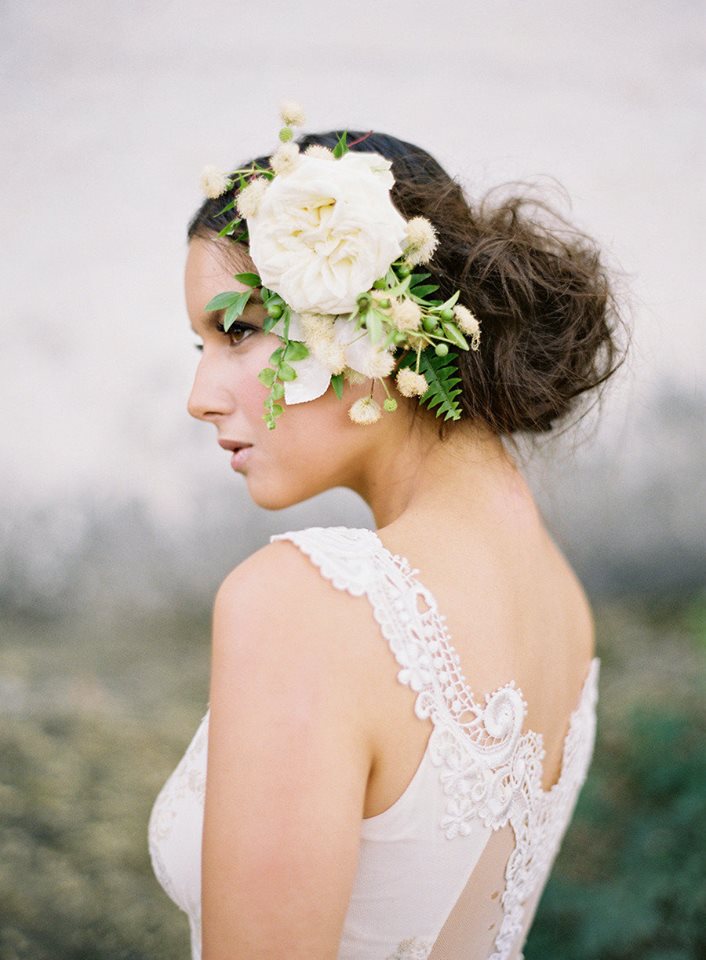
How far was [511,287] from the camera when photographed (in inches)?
52.8

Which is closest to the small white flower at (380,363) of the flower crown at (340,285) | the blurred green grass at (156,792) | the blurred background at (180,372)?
the flower crown at (340,285)

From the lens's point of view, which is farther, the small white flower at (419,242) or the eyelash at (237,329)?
the eyelash at (237,329)

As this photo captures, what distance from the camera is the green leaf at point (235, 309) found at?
1.27 m

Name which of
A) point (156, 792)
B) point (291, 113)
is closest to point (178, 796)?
point (291, 113)

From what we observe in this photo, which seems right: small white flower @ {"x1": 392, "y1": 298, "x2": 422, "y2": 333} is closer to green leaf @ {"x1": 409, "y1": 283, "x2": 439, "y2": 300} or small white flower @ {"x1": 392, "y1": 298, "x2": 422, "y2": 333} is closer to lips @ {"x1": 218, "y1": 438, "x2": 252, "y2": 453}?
green leaf @ {"x1": 409, "y1": 283, "x2": 439, "y2": 300}

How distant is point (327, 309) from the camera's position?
46.9 inches

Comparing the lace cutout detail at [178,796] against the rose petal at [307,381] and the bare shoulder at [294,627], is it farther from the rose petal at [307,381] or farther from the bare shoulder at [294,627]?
the rose petal at [307,381]

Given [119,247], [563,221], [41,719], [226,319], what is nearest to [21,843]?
[41,719]

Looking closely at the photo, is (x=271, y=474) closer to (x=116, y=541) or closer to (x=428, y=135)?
(x=116, y=541)

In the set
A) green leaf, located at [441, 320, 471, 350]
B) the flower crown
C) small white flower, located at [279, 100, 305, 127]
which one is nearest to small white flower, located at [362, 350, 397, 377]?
the flower crown

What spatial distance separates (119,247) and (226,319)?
75.0 inches

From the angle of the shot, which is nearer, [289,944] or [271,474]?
[289,944]

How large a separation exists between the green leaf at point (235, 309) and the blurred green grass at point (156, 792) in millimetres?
1950

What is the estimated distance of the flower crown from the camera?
1.16m
